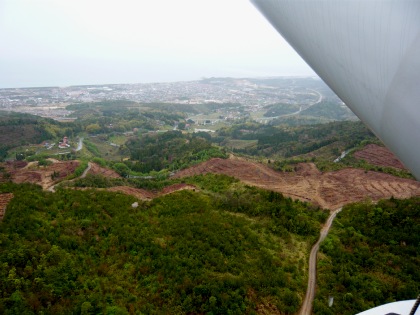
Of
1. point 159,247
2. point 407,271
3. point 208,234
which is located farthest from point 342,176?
point 159,247

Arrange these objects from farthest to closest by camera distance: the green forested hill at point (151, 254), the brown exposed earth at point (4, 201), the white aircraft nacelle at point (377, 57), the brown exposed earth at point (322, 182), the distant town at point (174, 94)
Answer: the distant town at point (174, 94) → the brown exposed earth at point (322, 182) → the brown exposed earth at point (4, 201) → the green forested hill at point (151, 254) → the white aircraft nacelle at point (377, 57)

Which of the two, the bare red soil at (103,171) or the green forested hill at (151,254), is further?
the bare red soil at (103,171)

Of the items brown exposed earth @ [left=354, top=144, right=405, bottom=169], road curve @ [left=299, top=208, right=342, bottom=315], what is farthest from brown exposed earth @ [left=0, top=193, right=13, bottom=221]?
brown exposed earth @ [left=354, top=144, right=405, bottom=169]

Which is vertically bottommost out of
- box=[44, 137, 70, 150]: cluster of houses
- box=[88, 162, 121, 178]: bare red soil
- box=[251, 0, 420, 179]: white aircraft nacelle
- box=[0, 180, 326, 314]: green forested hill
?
box=[44, 137, 70, 150]: cluster of houses

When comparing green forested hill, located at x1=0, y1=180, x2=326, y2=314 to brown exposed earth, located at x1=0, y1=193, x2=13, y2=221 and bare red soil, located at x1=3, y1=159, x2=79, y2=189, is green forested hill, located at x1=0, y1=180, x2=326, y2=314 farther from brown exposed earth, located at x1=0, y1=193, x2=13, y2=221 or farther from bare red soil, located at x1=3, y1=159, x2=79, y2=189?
bare red soil, located at x1=3, y1=159, x2=79, y2=189

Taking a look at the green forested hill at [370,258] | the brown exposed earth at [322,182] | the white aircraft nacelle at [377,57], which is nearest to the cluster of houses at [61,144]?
the brown exposed earth at [322,182]

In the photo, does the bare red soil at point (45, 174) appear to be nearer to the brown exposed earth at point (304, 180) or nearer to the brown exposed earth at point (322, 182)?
the brown exposed earth at point (304, 180)

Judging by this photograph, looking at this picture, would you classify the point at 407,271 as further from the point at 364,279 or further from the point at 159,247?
the point at 159,247
